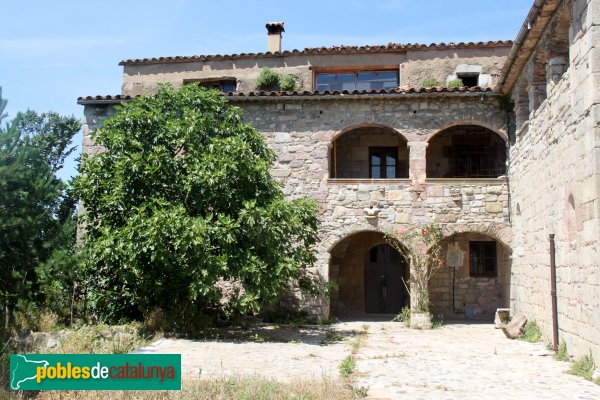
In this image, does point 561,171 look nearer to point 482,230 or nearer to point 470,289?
point 482,230

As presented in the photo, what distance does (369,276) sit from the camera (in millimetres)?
17094

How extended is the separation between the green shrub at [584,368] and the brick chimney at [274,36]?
1301cm

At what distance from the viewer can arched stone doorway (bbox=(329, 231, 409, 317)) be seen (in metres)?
16.8

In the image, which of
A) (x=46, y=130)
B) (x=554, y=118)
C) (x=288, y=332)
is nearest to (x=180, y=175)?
(x=288, y=332)

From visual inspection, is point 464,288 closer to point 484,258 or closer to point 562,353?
point 484,258

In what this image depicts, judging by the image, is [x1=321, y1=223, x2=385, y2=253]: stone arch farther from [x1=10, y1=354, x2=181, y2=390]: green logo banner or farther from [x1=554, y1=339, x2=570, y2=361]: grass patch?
[x1=10, y1=354, x2=181, y2=390]: green logo banner

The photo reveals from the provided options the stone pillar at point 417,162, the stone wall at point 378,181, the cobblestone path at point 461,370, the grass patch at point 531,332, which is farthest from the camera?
the stone pillar at point 417,162

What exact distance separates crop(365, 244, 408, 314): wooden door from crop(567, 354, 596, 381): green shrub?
8.96 m

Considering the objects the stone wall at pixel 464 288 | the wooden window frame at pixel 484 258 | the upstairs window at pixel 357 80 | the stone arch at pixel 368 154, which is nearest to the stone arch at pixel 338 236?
the stone arch at pixel 368 154

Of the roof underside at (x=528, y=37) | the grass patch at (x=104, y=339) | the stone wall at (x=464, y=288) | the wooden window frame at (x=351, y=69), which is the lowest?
the grass patch at (x=104, y=339)

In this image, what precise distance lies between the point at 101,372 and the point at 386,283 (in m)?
11.8

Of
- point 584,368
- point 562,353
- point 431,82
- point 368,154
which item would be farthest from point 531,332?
point 431,82

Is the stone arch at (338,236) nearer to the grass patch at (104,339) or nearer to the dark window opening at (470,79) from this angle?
the grass patch at (104,339)

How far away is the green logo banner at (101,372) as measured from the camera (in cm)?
616
